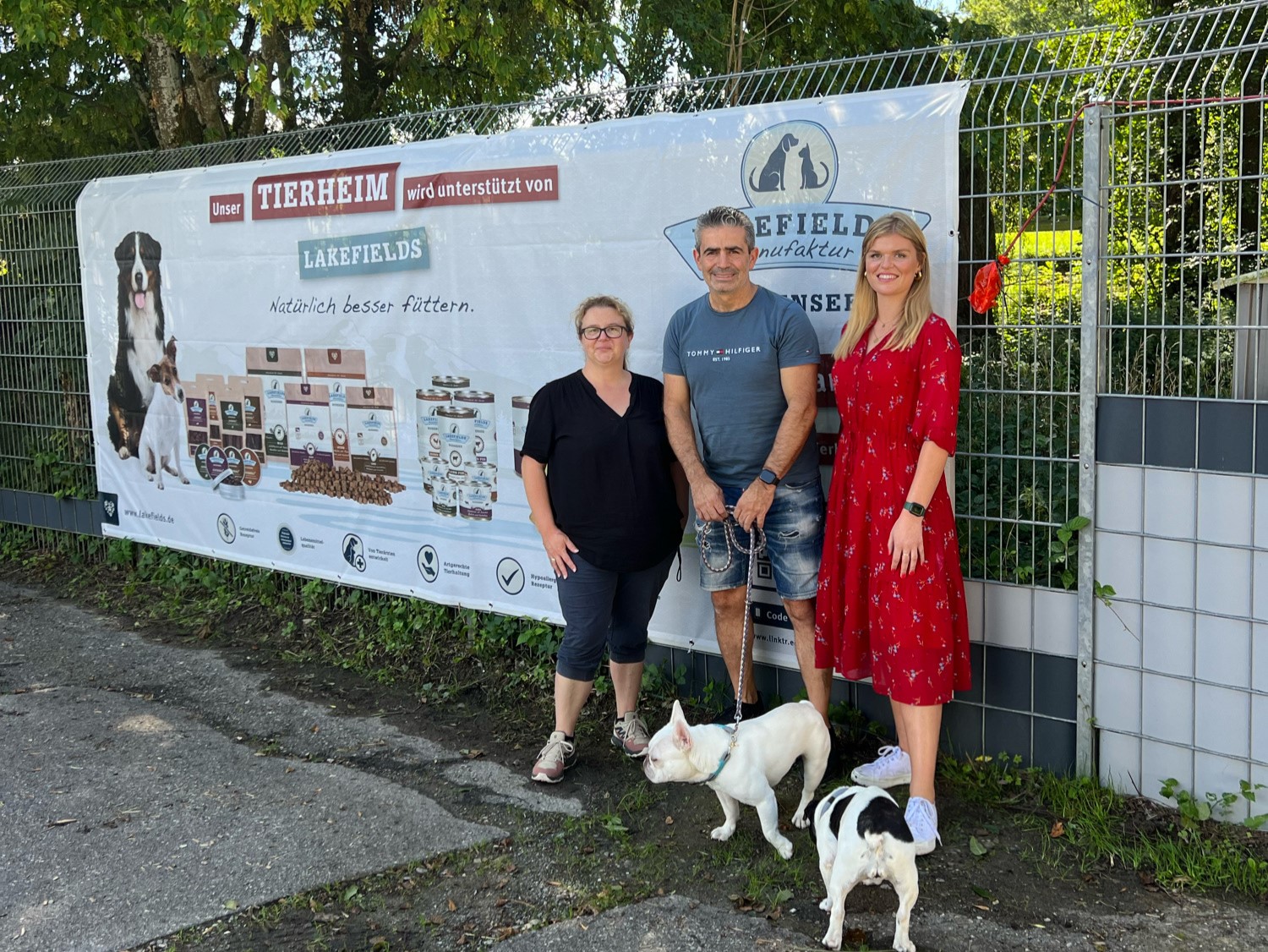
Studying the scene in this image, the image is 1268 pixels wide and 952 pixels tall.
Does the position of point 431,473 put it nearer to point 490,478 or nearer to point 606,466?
point 490,478

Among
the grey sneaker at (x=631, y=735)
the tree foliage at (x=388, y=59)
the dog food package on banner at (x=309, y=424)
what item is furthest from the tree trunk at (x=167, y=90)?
the grey sneaker at (x=631, y=735)

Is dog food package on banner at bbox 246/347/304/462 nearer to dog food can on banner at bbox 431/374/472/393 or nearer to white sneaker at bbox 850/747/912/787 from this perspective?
dog food can on banner at bbox 431/374/472/393

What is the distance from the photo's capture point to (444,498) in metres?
6.04

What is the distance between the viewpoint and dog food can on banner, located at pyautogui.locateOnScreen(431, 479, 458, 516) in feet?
19.7

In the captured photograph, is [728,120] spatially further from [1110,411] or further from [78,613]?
[78,613]

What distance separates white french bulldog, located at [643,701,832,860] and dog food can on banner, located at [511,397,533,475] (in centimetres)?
210

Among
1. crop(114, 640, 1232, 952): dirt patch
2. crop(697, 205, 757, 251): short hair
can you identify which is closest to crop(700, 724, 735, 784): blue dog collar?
crop(114, 640, 1232, 952): dirt patch

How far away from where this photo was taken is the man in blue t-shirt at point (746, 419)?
4.28 meters

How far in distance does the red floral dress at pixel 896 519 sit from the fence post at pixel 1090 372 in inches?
17.2

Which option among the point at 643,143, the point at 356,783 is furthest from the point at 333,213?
the point at 356,783

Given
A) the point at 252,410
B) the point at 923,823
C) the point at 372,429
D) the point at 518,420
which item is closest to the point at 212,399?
the point at 252,410

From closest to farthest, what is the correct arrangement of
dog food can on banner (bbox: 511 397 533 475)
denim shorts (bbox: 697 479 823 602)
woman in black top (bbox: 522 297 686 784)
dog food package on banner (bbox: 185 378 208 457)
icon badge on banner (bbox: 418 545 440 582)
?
denim shorts (bbox: 697 479 823 602), woman in black top (bbox: 522 297 686 784), dog food can on banner (bbox: 511 397 533 475), icon badge on banner (bbox: 418 545 440 582), dog food package on banner (bbox: 185 378 208 457)

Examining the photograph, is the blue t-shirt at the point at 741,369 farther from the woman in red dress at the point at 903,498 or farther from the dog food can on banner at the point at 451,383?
the dog food can on banner at the point at 451,383

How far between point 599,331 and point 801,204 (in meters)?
0.94
